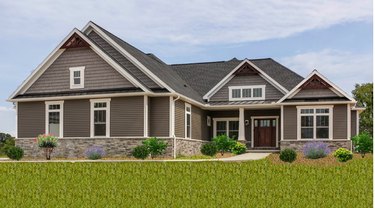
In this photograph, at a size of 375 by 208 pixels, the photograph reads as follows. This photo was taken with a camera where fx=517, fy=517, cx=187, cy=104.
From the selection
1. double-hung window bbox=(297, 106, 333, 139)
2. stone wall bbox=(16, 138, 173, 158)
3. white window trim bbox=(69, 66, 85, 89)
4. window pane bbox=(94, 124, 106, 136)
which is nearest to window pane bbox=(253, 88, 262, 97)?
double-hung window bbox=(297, 106, 333, 139)

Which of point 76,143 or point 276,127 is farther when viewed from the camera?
point 276,127

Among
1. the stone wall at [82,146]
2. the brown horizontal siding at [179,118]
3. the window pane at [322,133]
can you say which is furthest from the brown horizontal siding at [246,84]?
the stone wall at [82,146]

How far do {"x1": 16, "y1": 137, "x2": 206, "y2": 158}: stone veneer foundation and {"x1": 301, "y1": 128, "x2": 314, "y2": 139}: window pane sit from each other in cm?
710

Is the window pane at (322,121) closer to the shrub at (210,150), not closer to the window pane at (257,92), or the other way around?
the window pane at (257,92)

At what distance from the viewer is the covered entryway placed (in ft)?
121

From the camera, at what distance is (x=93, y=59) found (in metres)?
31.3

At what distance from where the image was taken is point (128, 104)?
3006 cm

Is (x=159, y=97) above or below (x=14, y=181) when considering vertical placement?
above

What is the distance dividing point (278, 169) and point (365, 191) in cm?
368

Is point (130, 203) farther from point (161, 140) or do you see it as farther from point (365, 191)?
point (161, 140)

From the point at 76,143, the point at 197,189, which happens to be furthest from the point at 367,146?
the point at 197,189

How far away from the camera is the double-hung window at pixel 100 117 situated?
3044cm

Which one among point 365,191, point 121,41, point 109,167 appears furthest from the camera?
point 121,41

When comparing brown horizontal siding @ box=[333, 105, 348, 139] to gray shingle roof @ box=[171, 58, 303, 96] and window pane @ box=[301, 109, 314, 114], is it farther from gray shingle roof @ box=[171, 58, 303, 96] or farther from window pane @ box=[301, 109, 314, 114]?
gray shingle roof @ box=[171, 58, 303, 96]
